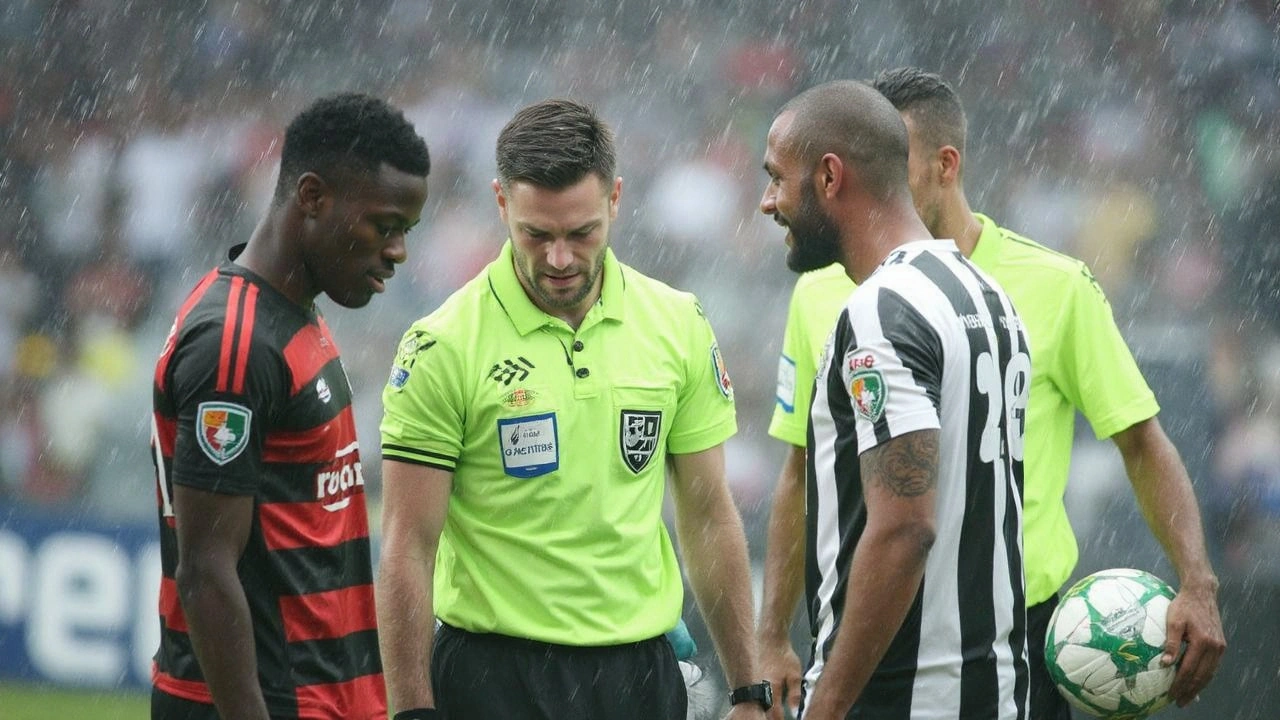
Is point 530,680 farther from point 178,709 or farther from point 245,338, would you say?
point 245,338

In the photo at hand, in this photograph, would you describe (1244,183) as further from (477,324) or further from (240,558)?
(240,558)

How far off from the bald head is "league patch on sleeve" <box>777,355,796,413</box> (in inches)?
44.5

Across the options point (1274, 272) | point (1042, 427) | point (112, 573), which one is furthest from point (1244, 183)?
point (112, 573)

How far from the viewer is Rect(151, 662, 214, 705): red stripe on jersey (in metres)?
2.67

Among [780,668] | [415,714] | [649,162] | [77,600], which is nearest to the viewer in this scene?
[415,714]

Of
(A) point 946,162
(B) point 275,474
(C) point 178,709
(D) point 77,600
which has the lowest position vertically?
(D) point 77,600

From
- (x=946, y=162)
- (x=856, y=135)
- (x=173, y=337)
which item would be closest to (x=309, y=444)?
(x=173, y=337)

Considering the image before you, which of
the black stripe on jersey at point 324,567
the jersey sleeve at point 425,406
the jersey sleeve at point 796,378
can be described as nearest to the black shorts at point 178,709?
the black stripe on jersey at point 324,567

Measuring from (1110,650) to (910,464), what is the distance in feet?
3.74

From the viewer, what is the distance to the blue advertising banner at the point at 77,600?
22.3ft

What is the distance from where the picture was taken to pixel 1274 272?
712cm

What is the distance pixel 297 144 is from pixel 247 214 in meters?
5.68

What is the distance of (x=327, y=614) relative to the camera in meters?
2.75

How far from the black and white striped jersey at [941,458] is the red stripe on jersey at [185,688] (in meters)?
1.13
